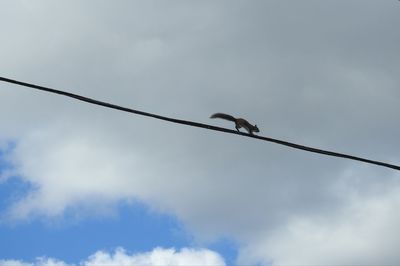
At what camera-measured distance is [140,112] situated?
29.9 feet

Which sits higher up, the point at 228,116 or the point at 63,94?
the point at 228,116

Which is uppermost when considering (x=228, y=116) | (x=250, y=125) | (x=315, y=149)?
(x=250, y=125)

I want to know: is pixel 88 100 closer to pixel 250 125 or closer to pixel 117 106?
pixel 117 106

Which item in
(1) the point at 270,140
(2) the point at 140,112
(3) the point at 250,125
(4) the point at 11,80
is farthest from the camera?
(3) the point at 250,125

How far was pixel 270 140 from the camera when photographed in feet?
31.9

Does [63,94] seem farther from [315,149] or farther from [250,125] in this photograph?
[250,125]

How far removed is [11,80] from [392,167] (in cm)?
631

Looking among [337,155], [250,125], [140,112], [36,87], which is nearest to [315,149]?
[337,155]

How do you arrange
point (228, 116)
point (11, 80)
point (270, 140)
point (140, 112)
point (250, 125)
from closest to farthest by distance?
point (11, 80), point (140, 112), point (270, 140), point (228, 116), point (250, 125)

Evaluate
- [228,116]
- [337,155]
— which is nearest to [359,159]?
[337,155]

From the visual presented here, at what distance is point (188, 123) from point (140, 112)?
80cm

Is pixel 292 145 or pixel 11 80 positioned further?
pixel 292 145

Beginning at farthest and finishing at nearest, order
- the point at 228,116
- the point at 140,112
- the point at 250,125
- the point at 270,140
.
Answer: the point at 250,125
the point at 228,116
the point at 270,140
the point at 140,112

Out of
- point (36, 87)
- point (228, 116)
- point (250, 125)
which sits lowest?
point (36, 87)
